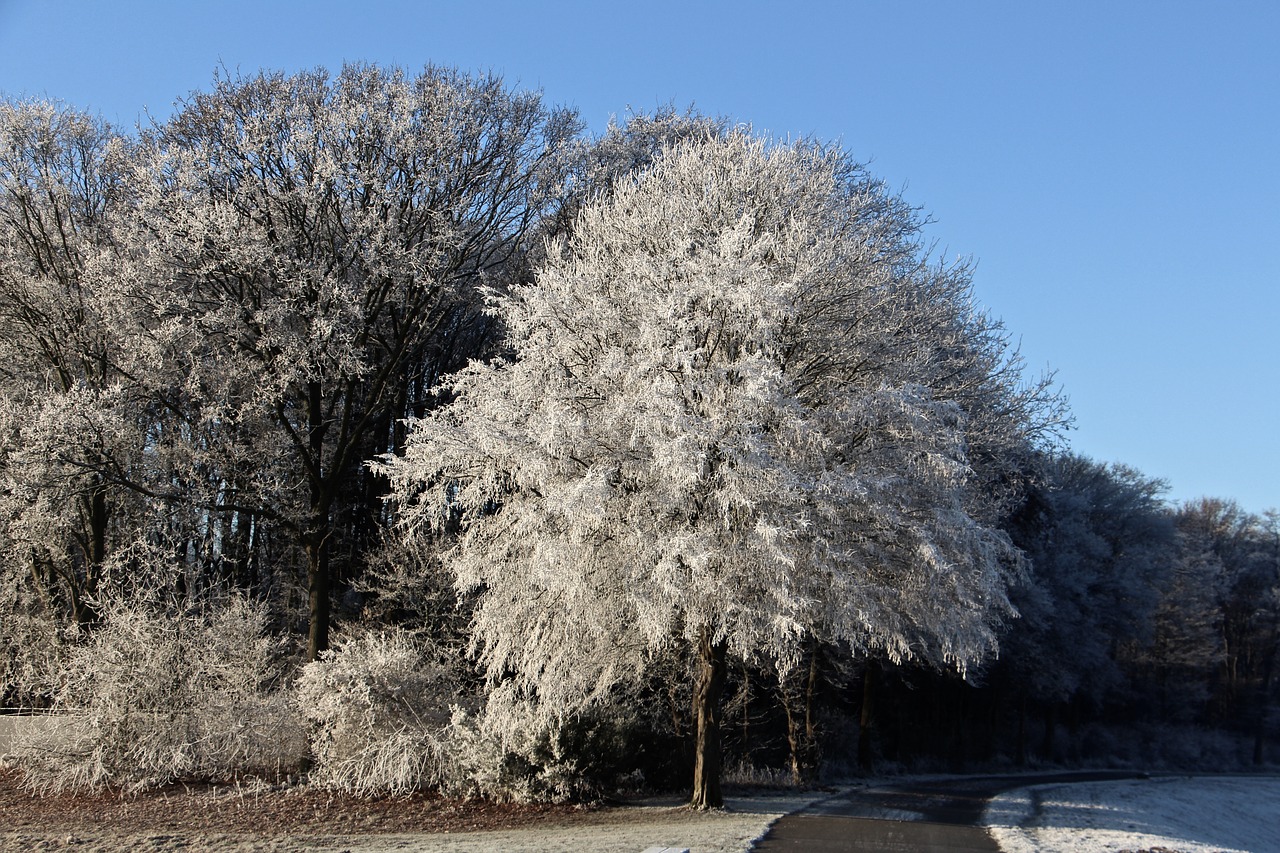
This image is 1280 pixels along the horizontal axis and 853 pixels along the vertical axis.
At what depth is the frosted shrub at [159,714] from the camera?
16.2m

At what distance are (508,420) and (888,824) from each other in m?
7.69

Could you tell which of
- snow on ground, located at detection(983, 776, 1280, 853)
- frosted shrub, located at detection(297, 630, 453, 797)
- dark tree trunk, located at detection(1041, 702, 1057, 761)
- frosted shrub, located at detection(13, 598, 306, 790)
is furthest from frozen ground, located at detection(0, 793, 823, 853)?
dark tree trunk, located at detection(1041, 702, 1057, 761)

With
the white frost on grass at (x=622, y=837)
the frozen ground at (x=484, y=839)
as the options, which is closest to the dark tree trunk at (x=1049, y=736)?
the white frost on grass at (x=622, y=837)

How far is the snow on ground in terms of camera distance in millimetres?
12789

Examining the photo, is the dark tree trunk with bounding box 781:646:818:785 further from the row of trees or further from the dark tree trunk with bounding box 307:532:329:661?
the dark tree trunk with bounding box 307:532:329:661

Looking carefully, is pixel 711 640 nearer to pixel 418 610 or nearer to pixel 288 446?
pixel 418 610

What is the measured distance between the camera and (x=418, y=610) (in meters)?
19.9

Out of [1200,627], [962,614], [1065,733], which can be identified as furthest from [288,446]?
[1200,627]

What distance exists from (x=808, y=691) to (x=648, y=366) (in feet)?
36.0

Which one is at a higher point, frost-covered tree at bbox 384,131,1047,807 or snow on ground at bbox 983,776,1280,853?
frost-covered tree at bbox 384,131,1047,807

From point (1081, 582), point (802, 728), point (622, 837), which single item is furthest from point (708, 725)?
point (1081, 582)

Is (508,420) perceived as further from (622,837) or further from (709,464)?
(622,837)

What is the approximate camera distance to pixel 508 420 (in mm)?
13766

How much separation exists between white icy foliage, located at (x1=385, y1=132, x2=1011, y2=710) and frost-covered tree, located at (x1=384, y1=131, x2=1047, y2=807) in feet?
0.14
